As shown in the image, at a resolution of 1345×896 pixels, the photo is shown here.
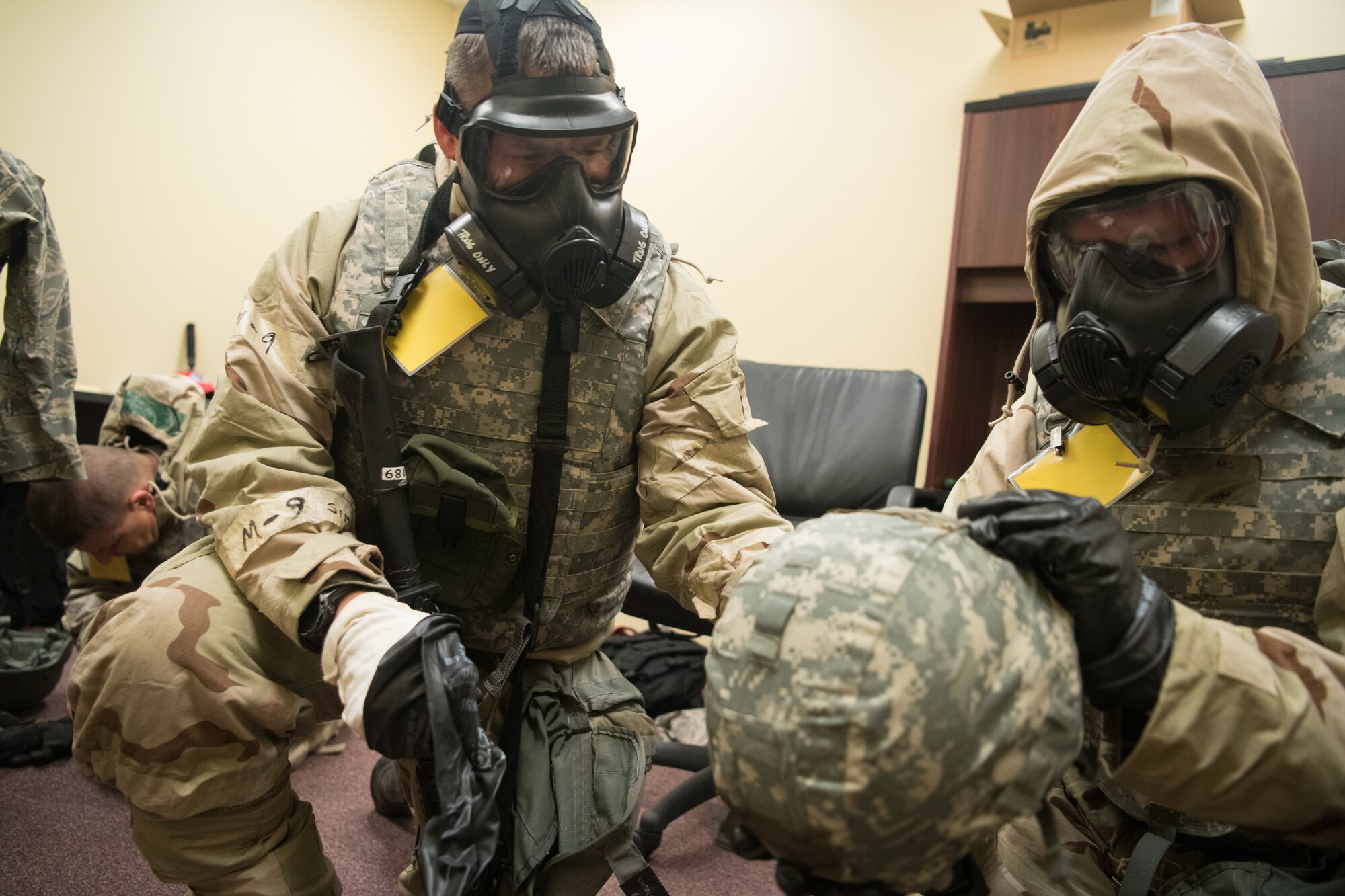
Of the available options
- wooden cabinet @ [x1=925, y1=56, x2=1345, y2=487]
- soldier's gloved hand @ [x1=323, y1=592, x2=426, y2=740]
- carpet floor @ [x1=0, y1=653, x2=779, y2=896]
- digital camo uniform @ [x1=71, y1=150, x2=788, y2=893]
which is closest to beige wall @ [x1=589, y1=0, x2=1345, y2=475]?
wooden cabinet @ [x1=925, y1=56, x2=1345, y2=487]

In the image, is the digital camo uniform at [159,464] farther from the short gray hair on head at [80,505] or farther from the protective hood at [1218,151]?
Result: the protective hood at [1218,151]

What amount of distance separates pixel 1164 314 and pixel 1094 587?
0.42 metres

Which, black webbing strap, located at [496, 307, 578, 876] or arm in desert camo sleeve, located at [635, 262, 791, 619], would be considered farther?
black webbing strap, located at [496, 307, 578, 876]

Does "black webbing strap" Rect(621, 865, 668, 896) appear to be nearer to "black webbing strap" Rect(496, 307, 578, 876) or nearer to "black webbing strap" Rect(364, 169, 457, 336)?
"black webbing strap" Rect(496, 307, 578, 876)

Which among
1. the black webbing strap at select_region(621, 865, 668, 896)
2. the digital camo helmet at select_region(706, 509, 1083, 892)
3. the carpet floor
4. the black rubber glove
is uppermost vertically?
the digital camo helmet at select_region(706, 509, 1083, 892)

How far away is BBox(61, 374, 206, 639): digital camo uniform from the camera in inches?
89.3

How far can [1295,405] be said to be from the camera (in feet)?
3.37

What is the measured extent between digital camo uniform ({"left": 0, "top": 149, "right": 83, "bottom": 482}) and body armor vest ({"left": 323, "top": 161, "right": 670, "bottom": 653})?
3.85 feet

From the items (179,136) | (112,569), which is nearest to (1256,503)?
(112,569)

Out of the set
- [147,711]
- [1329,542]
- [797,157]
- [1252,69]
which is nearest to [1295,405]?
[1329,542]

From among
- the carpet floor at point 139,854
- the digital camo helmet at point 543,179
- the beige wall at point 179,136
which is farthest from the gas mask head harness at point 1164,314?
the beige wall at point 179,136

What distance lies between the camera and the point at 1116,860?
3.54 ft

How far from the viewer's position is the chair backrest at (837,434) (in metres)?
2.46

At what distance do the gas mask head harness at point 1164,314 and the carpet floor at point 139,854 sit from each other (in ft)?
3.30
